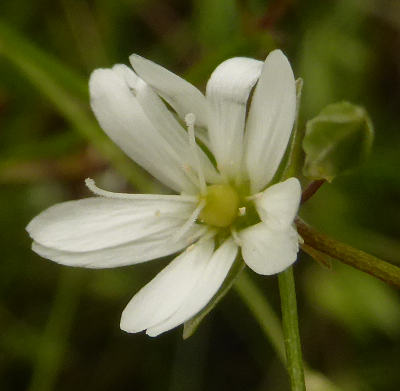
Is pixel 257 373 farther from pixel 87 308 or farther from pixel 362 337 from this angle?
pixel 87 308

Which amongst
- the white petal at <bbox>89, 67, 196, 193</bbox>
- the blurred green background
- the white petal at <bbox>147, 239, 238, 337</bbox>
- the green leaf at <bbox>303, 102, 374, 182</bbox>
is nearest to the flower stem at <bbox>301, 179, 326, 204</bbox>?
the green leaf at <bbox>303, 102, 374, 182</bbox>

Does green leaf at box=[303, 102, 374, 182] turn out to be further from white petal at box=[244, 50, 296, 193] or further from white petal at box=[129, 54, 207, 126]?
white petal at box=[129, 54, 207, 126]

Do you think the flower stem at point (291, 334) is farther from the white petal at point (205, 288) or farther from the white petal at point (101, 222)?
the white petal at point (101, 222)

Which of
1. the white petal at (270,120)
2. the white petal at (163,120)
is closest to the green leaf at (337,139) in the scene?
the white petal at (270,120)

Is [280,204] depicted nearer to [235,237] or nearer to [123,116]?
[235,237]

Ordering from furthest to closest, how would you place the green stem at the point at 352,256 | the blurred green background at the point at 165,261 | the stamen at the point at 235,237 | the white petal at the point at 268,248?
the blurred green background at the point at 165,261, the stamen at the point at 235,237, the green stem at the point at 352,256, the white petal at the point at 268,248

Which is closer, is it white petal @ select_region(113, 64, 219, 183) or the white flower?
the white flower

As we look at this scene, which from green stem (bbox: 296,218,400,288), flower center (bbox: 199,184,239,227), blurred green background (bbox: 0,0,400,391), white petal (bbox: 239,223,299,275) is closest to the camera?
white petal (bbox: 239,223,299,275)
